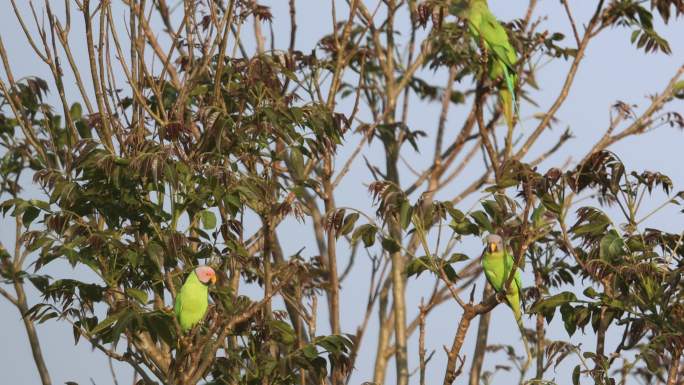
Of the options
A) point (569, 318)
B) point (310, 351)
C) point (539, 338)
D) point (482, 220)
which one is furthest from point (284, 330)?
point (539, 338)

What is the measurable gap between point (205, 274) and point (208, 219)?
1.21 ft

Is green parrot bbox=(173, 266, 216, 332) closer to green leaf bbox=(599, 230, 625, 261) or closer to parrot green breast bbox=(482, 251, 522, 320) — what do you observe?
→ parrot green breast bbox=(482, 251, 522, 320)

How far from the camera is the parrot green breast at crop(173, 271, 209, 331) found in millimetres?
4236

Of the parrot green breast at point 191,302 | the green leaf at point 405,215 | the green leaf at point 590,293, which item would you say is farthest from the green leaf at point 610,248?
the parrot green breast at point 191,302

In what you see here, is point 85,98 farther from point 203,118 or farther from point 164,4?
point 164,4

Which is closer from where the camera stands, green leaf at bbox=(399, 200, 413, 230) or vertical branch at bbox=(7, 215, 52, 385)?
green leaf at bbox=(399, 200, 413, 230)

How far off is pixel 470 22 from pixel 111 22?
1.70 m

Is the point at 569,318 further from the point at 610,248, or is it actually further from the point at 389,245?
the point at 389,245

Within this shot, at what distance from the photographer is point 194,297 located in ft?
14.0

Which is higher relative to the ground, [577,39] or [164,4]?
[164,4]

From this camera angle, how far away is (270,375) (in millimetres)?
4328

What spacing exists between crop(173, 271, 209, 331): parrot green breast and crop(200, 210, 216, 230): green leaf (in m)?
0.31

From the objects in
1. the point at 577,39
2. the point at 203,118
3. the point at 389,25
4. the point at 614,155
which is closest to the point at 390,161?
the point at 389,25

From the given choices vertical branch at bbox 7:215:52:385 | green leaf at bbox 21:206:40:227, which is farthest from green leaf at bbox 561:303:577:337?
vertical branch at bbox 7:215:52:385
